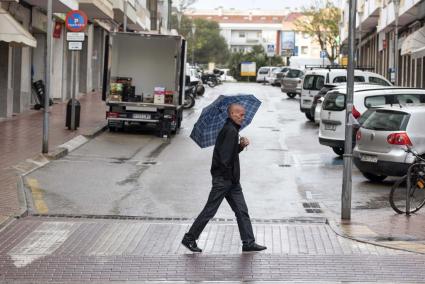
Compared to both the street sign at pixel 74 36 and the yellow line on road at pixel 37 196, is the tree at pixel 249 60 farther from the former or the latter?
the yellow line on road at pixel 37 196

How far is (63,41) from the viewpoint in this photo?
36.5m

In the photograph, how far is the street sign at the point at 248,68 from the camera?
95.6m

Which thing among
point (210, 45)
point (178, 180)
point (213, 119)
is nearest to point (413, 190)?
point (213, 119)

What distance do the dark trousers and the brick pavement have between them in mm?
235

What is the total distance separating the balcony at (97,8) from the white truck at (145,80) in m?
6.94

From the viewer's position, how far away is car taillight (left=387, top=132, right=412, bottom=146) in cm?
1554

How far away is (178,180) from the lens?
1655 cm

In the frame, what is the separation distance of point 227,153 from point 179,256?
1.23m

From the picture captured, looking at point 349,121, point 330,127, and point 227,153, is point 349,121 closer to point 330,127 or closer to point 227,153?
point 227,153

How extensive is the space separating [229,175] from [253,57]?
92638 millimetres

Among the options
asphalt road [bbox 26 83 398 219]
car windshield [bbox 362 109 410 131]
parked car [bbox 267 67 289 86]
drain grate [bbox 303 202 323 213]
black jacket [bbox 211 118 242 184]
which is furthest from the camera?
parked car [bbox 267 67 289 86]

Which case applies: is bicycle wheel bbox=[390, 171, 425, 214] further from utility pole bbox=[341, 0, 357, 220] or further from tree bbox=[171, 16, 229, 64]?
tree bbox=[171, 16, 229, 64]

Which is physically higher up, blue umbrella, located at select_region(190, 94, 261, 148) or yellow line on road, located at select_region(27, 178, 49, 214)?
blue umbrella, located at select_region(190, 94, 261, 148)

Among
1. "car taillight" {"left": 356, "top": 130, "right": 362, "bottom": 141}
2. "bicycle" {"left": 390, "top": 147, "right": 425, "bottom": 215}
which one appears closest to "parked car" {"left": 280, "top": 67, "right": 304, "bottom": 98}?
"car taillight" {"left": 356, "top": 130, "right": 362, "bottom": 141}
